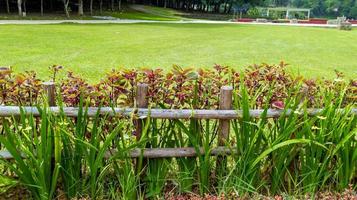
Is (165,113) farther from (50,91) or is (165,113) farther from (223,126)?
(50,91)

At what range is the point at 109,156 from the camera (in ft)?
12.1

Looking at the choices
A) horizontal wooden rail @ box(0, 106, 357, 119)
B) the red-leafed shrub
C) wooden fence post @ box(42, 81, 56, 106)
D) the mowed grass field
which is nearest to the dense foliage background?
the mowed grass field

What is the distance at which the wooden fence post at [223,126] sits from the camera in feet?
12.5

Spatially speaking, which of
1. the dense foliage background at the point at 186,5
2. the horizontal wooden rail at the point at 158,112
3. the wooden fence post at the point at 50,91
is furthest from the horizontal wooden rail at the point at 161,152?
the dense foliage background at the point at 186,5

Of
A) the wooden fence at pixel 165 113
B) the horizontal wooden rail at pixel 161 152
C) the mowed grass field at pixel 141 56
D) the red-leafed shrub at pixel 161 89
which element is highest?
the red-leafed shrub at pixel 161 89

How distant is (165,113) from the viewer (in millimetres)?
3654

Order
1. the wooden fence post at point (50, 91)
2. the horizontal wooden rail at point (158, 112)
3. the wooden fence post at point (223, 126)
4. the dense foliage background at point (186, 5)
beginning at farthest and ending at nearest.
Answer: the dense foliage background at point (186, 5), the wooden fence post at point (223, 126), the wooden fence post at point (50, 91), the horizontal wooden rail at point (158, 112)

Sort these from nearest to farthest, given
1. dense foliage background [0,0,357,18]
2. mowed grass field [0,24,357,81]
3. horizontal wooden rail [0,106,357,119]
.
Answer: horizontal wooden rail [0,106,357,119] → mowed grass field [0,24,357,81] → dense foliage background [0,0,357,18]

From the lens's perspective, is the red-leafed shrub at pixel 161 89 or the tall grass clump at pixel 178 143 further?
the red-leafed shrub at pixel 161 89

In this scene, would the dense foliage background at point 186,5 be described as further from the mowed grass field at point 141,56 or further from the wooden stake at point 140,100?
the wooden stake at point 140,100

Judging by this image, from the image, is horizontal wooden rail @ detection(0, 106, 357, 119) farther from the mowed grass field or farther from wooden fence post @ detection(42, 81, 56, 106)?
the mowed grass field

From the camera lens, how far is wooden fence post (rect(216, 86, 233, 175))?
381 cm

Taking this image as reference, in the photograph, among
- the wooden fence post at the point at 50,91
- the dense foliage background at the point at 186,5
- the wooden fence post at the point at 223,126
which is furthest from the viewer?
the dense foliage background at the point at 186,5

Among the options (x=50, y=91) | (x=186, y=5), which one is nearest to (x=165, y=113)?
(x=50, y=91)
